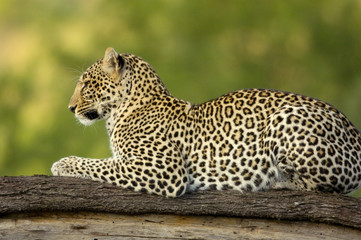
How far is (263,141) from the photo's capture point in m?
8.80

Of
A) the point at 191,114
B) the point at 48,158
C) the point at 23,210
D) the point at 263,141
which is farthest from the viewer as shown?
the point at 48,158

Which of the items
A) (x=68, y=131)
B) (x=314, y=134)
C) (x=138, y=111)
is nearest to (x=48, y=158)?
(x=68, y=131)

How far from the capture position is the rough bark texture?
829cm

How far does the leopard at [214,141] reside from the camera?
28.1 ft

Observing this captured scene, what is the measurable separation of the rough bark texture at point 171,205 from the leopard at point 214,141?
0.15m

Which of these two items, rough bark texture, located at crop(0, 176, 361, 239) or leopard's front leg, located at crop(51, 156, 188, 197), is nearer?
rough bark texture, located at crop(0, 176, 361, 239)

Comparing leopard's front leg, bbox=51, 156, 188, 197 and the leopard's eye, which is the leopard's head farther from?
leopard's front leg, bbox=51, 156, 188, 197

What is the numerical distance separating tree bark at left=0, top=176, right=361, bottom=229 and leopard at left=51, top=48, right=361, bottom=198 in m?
0.13

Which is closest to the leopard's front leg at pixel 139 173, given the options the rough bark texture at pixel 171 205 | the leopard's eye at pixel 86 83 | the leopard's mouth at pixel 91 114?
the rough bark texture at pixel 171 205

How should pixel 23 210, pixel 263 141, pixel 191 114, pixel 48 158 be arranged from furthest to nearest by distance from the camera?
1. pixel 48 158
2. pixel 191 114
3. pixel 263 141
4. pixel 23 210

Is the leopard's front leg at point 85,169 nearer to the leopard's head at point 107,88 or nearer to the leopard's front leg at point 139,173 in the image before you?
the leopard's front leg at point 139,173

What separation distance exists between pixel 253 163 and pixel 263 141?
280 millimetres

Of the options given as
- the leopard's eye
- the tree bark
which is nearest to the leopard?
the leopard's eye

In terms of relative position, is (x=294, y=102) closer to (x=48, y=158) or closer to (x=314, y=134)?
(x=314, y=134)
